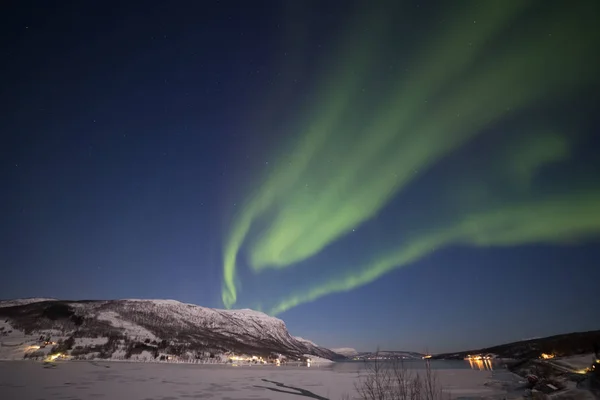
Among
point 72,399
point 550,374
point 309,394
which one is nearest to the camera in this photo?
point 72,399

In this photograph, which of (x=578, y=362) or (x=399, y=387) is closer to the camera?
(x=399, y=387)

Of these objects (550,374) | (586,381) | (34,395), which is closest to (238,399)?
(34,395)

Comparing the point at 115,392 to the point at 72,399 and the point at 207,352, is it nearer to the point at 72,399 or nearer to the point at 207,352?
the point at 72,399

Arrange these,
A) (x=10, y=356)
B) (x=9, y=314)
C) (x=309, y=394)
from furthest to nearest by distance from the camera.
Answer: (x=9, y=314), (x=10, y=356), (x=309, y=394)

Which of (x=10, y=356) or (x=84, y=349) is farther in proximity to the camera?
(x=84, y=349)

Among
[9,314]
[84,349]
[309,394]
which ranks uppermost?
[9,314]

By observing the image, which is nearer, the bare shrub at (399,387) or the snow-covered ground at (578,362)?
the bare shrub at (399,387)

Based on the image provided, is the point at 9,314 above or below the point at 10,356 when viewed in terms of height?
above

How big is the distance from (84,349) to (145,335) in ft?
170

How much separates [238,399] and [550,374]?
42.4 metres

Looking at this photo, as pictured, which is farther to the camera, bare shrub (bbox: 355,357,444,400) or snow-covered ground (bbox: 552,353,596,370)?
snow-covered ground (bbox: 552,353,596,370)

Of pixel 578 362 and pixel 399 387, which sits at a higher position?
pixel 578 362

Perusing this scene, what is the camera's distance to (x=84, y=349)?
478ft

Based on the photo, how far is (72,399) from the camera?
23.6 m
